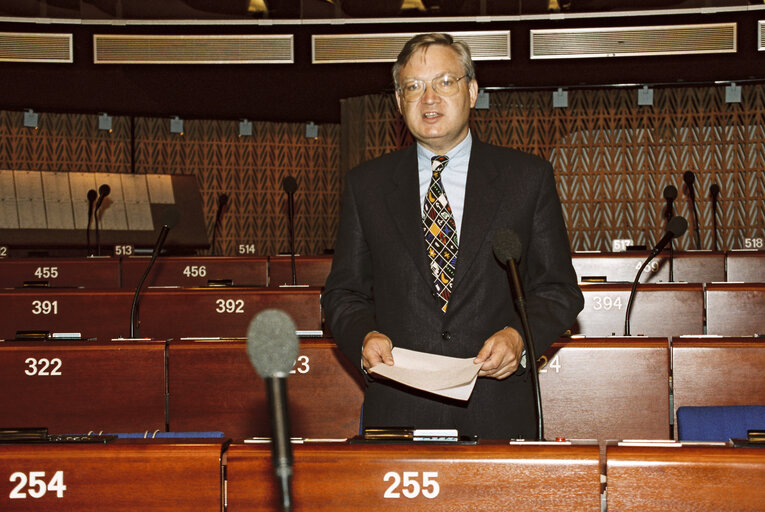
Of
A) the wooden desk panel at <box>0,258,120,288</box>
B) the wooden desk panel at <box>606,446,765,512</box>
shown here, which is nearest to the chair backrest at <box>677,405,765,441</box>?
the wooden desk panel at <box>606,446,765,512</box>

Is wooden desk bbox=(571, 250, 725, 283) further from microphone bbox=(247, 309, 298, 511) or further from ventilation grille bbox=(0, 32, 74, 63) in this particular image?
ventilation grille bbox=(0, 32, 74, 63)

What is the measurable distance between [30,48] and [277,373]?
965 centimetres

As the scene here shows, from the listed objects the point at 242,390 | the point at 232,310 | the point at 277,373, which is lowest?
the point at 242,390

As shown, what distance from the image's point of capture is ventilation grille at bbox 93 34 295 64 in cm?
931

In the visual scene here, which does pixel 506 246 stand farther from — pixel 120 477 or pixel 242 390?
pixel 242 390

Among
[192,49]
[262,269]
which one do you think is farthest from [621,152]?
[262,269]

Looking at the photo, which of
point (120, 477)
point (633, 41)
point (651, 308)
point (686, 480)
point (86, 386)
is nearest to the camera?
point (686, 480)

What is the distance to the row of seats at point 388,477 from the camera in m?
1.41

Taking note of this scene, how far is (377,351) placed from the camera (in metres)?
1.79

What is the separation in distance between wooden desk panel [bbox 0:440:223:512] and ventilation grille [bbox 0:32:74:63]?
8670 millimetres

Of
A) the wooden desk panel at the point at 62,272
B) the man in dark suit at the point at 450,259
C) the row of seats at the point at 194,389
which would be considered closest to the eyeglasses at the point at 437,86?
the man in dark suit at the point at 450,259

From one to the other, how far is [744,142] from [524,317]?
10079mm

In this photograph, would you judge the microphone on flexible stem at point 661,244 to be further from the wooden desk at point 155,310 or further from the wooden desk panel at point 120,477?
the wooden desk panel at point 120,477

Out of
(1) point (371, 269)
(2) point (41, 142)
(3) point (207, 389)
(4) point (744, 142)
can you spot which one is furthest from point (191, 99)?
(1) point (371, 269)
